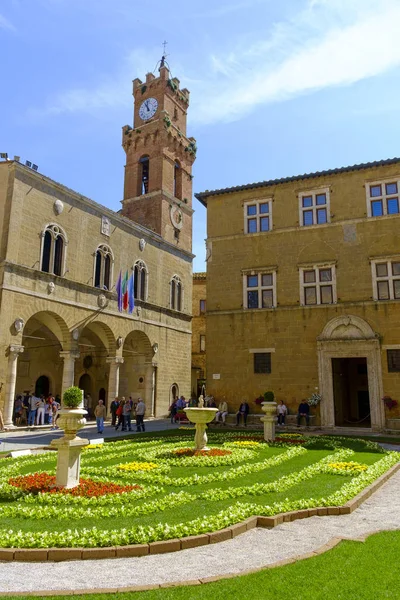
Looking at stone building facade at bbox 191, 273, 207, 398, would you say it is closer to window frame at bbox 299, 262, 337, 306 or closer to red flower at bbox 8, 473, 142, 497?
window frame at bbox 299, 262, 337, 306

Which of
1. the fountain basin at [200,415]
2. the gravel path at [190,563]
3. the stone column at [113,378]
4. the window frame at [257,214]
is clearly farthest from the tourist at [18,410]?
the gravel path at [190,563]

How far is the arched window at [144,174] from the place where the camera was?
4688 cm

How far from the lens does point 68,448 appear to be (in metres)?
9.04

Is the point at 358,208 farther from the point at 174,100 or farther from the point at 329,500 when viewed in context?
the point at 174,100

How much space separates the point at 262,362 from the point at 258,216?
847 cm

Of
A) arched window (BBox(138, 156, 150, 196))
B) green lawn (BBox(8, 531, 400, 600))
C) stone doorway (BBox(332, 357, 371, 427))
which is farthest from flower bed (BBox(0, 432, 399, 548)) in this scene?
arched window (BBox(138, 156, 150, 196))

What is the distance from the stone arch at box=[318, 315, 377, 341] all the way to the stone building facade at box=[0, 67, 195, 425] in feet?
51.3

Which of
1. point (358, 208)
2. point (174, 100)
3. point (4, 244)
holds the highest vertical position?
point (174, 100)

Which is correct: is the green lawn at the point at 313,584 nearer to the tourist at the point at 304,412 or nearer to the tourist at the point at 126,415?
the tourist at the point at 304,412

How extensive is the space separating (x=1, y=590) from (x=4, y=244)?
77.4 ft

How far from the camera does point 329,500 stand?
27.1 feet

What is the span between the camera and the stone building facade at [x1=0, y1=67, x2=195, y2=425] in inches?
1045

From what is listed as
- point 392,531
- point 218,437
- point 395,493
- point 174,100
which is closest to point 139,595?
point 392,531

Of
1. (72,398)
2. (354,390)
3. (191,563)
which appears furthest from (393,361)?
(191,563)
